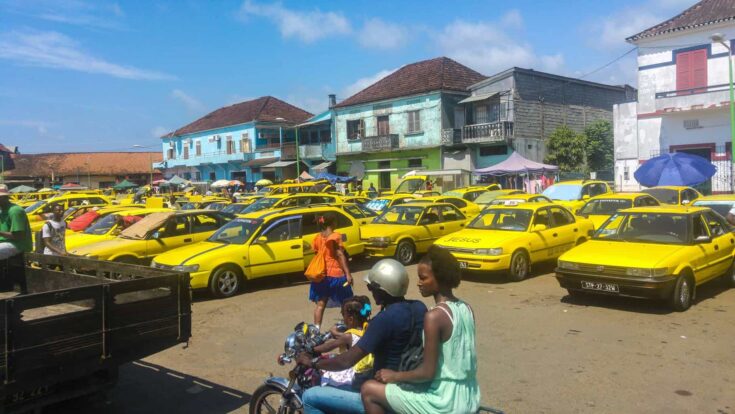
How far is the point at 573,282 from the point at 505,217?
11.7 ft

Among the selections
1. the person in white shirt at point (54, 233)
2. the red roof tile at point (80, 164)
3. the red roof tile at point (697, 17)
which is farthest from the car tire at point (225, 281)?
the red roof tile at point (80, 164)

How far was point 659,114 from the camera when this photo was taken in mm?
25375

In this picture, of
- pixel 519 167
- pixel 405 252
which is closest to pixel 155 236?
pixel 405 252

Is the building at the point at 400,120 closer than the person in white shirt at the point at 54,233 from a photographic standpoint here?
No

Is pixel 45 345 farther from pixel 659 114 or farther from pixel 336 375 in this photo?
pixel 659 114

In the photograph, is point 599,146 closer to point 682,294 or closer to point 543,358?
point 682,294

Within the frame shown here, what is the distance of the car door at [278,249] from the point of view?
1073 cm

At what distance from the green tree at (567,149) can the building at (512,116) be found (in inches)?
43.1

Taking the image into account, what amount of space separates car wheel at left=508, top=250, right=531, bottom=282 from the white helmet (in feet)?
25.5

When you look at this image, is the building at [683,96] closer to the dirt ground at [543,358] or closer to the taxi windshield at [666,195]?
the taxi windshield at [666,195]

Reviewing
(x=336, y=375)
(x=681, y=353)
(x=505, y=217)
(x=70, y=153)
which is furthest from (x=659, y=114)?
(x=70, y=153)

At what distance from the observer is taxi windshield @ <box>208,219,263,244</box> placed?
10.9m

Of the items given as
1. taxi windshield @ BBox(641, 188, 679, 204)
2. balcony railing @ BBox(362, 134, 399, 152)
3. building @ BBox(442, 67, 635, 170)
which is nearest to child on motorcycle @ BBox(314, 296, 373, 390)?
taxi windshield @ BBox(641, 188, 679, 204)

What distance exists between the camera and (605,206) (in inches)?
576
